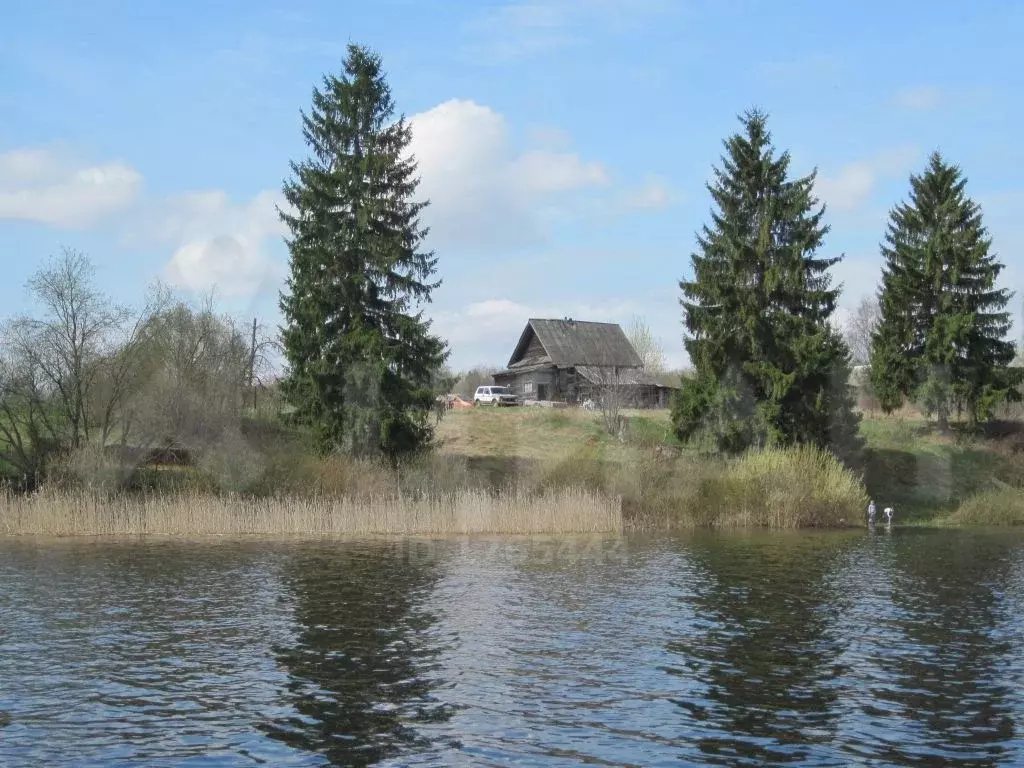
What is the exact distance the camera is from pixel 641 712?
12383 millimetres

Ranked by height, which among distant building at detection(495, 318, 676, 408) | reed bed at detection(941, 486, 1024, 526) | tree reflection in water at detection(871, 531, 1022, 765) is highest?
distant building at detection(495, 318, 676, 408)

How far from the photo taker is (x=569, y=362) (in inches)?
2707

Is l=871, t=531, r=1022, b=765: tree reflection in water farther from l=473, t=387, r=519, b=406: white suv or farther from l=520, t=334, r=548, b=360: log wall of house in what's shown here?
l=520, t=334, r=548, b=360: log wall of house

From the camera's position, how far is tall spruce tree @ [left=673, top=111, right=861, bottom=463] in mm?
39094

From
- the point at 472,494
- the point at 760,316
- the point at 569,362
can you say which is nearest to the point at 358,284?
the point at 472,494

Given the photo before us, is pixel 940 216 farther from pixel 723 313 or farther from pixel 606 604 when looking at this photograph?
pixel 606 604

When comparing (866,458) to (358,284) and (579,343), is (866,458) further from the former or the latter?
(579,343)

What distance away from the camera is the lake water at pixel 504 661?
11.1 metres

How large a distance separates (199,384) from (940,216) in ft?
115

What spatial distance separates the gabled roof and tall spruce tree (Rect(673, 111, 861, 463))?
91.0 ft

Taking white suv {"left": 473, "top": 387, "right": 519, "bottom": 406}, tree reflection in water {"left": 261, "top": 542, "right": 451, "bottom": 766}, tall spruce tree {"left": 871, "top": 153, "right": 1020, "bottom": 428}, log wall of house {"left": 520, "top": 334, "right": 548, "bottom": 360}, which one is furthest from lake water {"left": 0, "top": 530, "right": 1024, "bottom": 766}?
log wall of house {"left": 520, "top": 334, "right": 548, "bottom": 360}

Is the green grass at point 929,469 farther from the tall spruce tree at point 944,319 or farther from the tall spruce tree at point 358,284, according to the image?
the tall spruce tree at point 358,284

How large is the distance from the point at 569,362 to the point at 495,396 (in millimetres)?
6457

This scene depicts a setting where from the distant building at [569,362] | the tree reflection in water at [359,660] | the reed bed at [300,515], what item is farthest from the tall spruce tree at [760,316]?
the distant building at [569,362]
